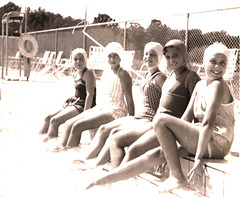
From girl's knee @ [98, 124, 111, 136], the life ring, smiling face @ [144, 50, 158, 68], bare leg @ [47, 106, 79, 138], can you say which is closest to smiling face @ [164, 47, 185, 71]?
smiling face @ [144, 50, 158, 68]

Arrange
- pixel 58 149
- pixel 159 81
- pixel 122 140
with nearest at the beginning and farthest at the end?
pixel 122 140
pixel 159 81
pixel 58 149

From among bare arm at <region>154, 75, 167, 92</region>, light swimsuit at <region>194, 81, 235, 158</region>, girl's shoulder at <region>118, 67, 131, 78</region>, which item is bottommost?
light swimsuit at <region>194, 81, 235, 158</region>

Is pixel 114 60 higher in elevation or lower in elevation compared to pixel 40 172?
higher

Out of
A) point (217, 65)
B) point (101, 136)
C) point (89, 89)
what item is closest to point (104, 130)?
point (101, 136)

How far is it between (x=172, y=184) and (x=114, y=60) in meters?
1.94

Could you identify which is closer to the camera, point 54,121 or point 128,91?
point 128,91

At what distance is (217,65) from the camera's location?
3.26 meters

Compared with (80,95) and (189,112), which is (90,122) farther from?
(189,112)

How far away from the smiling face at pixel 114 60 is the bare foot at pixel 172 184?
186 centimetres

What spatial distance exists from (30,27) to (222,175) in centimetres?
6166

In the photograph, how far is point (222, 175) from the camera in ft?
10.2

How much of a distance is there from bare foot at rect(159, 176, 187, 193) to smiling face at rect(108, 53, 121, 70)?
6.10ft

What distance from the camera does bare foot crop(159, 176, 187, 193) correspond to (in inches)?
127

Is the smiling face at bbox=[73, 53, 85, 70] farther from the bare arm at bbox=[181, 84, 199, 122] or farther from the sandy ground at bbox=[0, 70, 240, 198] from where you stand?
the bare arm at bbox=[181, 84, 199, 122]
